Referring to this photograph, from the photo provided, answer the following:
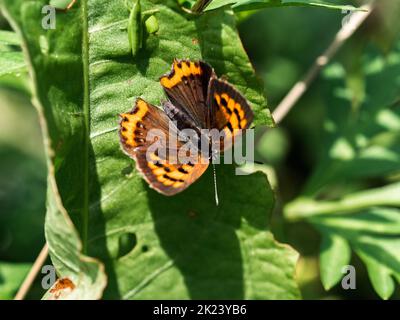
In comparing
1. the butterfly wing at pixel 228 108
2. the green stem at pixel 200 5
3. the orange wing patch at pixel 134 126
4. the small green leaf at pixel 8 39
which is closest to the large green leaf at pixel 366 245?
the butterfly wing at pixel 228 108

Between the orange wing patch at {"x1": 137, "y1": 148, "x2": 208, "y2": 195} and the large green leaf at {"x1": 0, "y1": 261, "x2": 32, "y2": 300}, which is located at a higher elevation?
the orange wing patch at {"x1": 137, "y1": 148, "x2": 208, "y2": 195}

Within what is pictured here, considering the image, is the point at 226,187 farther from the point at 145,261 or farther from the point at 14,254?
the point at 14,254

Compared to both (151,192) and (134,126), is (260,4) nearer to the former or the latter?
(134,126)

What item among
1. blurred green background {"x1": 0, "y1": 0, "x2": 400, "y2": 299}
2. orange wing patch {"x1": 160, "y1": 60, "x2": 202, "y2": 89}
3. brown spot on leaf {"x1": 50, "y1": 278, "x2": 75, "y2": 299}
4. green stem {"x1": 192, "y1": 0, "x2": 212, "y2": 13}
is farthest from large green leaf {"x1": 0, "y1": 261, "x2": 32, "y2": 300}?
green stem {"x1": 192, "y1": 0, "x2": 212, "y2": 13}

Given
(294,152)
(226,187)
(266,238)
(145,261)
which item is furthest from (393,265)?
(294,152)

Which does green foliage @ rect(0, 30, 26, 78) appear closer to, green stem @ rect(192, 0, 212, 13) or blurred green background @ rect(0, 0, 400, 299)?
blurred green background @ rect(0, 0, 400, 299)

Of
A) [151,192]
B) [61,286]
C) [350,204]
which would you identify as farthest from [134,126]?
[350,204]

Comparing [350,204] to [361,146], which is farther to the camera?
[361,146]
